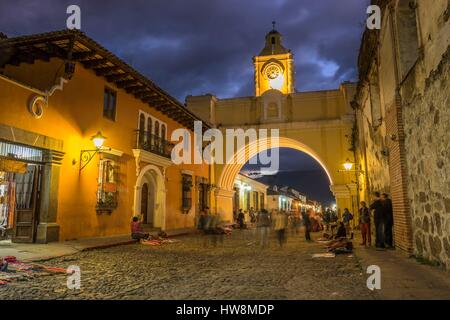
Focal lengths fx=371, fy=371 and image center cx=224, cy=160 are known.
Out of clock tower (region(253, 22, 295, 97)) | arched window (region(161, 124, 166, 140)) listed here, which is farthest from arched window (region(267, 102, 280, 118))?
arched window (region(161, 124, 166, 140))

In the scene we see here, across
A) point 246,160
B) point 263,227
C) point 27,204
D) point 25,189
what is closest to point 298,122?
point 246,160

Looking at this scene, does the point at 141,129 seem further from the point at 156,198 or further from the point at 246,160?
the point at 246,160

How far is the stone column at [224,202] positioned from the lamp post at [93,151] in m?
13.6

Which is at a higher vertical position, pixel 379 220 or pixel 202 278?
pixel 379 220

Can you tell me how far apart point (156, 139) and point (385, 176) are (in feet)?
35.0

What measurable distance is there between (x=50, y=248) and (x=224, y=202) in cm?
1774

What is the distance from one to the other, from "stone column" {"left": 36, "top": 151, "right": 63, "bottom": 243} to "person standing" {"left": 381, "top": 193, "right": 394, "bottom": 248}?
8943mm

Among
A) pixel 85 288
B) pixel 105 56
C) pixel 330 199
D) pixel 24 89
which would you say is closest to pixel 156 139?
A: pixel 105 56

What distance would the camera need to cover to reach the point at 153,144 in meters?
17.0

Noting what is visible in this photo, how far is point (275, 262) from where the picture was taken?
813cm

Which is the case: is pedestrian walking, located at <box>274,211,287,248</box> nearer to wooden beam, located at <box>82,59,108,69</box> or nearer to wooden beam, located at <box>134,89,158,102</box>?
wooden beam, located at <box>134,89,158,102</box>

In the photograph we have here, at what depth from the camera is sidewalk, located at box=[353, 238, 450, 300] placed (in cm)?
448

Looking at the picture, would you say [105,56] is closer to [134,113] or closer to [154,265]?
[134,113]
